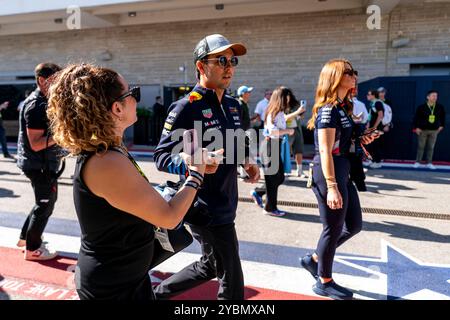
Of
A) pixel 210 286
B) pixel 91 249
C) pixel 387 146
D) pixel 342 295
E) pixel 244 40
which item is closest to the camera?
pixel 91 249

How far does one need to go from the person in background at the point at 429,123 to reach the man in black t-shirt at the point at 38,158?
8952 millimetres

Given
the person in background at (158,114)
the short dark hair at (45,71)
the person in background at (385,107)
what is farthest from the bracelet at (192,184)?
the person in background at (158,114)

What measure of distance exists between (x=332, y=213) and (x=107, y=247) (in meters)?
1.97

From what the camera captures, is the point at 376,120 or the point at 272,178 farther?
the point at 376,120

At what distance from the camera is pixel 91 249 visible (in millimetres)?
1688

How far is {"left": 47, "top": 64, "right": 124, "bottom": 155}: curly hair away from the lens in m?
1.54

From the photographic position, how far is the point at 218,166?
2402 mm

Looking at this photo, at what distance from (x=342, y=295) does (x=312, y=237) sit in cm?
166

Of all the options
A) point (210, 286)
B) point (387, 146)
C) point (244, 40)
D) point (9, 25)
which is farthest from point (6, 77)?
point (210, 286)

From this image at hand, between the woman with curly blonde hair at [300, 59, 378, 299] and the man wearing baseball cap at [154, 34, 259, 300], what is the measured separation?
86cm

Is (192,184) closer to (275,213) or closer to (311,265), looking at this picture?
(311,265)

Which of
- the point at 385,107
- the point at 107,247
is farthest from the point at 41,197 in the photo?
the point at 385,107
